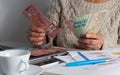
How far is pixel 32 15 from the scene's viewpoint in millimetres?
925

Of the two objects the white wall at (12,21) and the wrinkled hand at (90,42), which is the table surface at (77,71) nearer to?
the wrinkled hand at (90,42)

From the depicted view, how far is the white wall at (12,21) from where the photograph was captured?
54.2 inches

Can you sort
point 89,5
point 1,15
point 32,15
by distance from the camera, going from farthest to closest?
1. point 1,15
2. point 89,5
3. point 32,15

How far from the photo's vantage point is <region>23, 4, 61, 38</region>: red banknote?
925mm

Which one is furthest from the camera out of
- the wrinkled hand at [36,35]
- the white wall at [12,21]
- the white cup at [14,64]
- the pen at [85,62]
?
the white wall at [12,21]

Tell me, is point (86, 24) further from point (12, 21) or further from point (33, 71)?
point (12, 21)

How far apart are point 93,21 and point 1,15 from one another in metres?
0.58

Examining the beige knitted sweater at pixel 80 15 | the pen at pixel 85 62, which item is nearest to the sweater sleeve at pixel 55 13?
the beige knitted sweater at pixel 80 15

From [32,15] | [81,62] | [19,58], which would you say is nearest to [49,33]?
[32,15]

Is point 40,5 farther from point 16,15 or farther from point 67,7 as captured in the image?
point 67,7

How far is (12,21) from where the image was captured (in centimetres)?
142

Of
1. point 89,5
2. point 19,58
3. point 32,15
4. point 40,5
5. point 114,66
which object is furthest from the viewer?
point 40,5

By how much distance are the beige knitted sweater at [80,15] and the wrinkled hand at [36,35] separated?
0.21 m

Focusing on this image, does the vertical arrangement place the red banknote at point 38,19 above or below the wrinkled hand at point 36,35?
above
